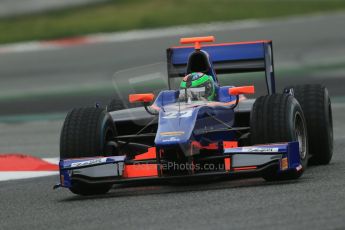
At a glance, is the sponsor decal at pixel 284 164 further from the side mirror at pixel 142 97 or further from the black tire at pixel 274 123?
the side mirror at pixel 142 97

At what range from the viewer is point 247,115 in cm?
1056

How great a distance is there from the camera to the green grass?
2780 cm

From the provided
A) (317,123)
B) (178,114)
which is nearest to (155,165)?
(178,114)

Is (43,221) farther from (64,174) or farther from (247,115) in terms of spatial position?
(247,115)

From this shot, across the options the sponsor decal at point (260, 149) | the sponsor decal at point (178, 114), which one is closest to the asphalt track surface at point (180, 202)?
the sponsor decal at point (260, 149)

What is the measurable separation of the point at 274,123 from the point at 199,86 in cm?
121

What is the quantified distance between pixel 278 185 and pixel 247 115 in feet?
4.69

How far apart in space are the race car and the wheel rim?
0.01 meters

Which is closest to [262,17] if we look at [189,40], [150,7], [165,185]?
[150,7]

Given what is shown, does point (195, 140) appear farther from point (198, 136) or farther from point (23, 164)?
point (23, 164)

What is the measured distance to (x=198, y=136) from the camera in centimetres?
962

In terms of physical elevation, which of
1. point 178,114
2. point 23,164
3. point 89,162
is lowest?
point 23,164

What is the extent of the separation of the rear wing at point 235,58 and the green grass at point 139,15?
15.0 metres

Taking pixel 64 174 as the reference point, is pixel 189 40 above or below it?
above
